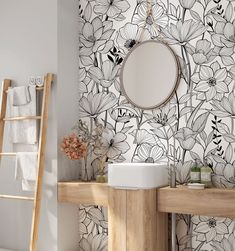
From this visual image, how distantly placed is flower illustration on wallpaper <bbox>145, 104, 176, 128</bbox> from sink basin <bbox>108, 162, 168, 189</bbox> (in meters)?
0.41

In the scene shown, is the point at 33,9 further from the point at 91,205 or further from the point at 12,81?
the point at 91,205

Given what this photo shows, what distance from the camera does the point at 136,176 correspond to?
305cm

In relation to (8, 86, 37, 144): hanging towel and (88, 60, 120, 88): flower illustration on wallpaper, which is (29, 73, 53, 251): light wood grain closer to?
(8, 86, 37, 144): hanging towel

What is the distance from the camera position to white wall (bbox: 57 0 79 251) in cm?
365

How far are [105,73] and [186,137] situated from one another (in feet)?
3.21

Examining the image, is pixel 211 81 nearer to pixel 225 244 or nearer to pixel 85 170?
pixel 225 244

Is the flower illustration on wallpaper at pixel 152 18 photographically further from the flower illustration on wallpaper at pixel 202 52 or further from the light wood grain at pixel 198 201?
the light wood grain at pixel 198 201

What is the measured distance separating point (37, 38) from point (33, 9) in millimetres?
277

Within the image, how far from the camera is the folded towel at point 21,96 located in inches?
145

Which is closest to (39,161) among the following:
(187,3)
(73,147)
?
(73,147)

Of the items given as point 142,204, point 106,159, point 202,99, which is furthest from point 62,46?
point 142,204

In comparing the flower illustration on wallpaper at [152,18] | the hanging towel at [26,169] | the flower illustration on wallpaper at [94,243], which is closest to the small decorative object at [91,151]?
the hanging towel at [26,169]

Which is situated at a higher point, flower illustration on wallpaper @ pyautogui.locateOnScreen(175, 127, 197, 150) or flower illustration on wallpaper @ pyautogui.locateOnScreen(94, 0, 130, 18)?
flower illustration on wallpaper @ pyautogui.locateOnScreen(94, 0, 130, 18)

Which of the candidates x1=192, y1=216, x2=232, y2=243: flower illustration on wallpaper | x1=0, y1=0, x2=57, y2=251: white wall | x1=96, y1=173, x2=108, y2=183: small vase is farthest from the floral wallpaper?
x1=0, y1=0, x2=57, y2=251: white wall
